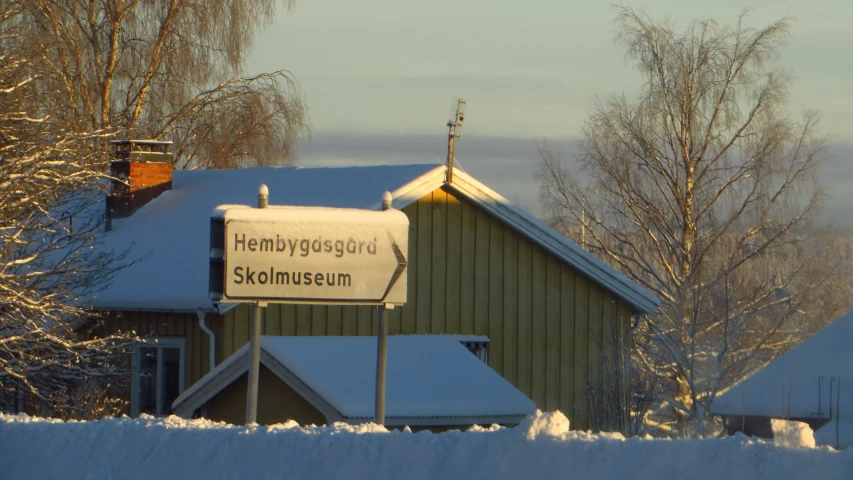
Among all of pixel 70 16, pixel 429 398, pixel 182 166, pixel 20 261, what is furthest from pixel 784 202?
pixel 20 261

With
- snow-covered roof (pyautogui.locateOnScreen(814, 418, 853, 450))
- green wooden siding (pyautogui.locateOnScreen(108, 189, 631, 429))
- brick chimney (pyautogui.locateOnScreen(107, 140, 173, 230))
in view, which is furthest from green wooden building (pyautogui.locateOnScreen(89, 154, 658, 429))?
snow-covered roof (pyautogui.locateOnScreen(814, 418, 853, 450))

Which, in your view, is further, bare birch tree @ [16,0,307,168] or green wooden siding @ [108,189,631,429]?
bare birch tree @ [16,0,307,168]

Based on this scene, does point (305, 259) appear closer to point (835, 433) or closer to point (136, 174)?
point (835, 433)

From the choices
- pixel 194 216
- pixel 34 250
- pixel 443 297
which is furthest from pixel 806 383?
pixel 34 250

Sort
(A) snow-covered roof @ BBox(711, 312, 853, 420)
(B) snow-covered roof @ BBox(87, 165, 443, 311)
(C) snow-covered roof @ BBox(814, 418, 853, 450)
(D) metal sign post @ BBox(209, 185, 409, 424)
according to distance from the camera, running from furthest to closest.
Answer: (B) snow-covered roof @ BBox(87, 165, 443, 311) → (A) snow-covered roof @ BBox(711, 312, 853, 420) → (C) snow-covered roof @ BBox(814, 418, 853, 450) → (D) metal sign post @ BBox(209, 185, 409, 424)

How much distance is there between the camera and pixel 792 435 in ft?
16.5

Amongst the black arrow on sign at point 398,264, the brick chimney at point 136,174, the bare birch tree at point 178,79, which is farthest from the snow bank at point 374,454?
the bare birch tree at point 178,79

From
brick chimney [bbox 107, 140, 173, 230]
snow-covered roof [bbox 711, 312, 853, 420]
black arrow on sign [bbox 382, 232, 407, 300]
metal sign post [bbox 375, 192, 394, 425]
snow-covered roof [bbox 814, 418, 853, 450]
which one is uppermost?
brick chimney [bbox 107, 140, 173, 230]

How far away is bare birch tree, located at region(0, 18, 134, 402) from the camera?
12242mm

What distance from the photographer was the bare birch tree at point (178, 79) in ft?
91.2

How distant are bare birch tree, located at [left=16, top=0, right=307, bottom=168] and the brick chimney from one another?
8.89 metres

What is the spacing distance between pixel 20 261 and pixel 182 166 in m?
18.7

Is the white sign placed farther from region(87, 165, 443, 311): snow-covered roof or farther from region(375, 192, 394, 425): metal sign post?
region(87, 165, 443, 311): snow-covered roof

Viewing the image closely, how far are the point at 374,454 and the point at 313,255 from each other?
10.1 feet
